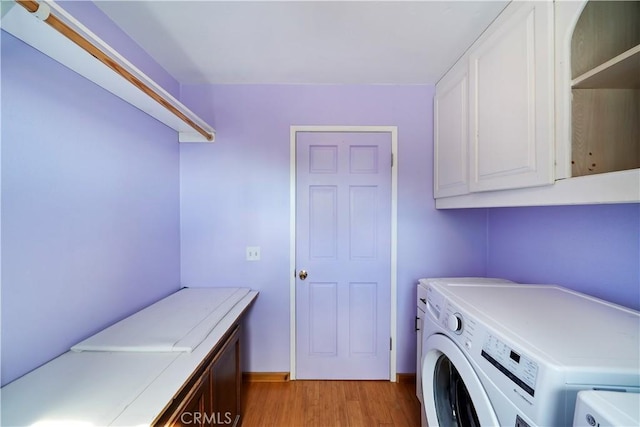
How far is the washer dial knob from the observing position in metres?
0.91

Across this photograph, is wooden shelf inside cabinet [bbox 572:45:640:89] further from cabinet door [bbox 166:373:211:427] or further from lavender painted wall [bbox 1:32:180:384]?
lavender painted wall [bbox 1:32:180:384]

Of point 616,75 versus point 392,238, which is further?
point 392,238

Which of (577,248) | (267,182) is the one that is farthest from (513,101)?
(267,182)

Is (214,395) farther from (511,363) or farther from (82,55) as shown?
(82,55)

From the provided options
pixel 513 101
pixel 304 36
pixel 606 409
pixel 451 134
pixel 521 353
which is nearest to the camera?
pixel 606 409

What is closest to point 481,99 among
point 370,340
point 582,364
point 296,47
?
point 296,47

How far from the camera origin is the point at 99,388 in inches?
30.4

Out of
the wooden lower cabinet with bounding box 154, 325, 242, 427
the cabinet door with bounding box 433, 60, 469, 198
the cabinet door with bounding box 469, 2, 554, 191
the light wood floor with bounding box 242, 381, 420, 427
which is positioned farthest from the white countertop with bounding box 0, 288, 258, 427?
the cabinet door with bounding box 433, 60, 469, 198

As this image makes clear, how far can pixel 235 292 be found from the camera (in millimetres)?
1712

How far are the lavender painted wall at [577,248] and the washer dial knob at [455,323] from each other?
2.56 feet

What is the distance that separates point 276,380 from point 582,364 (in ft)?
6.16

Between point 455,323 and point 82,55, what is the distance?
5.68 ft

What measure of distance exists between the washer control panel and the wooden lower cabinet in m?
1.02

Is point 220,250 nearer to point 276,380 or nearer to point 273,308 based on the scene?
point 273,308
